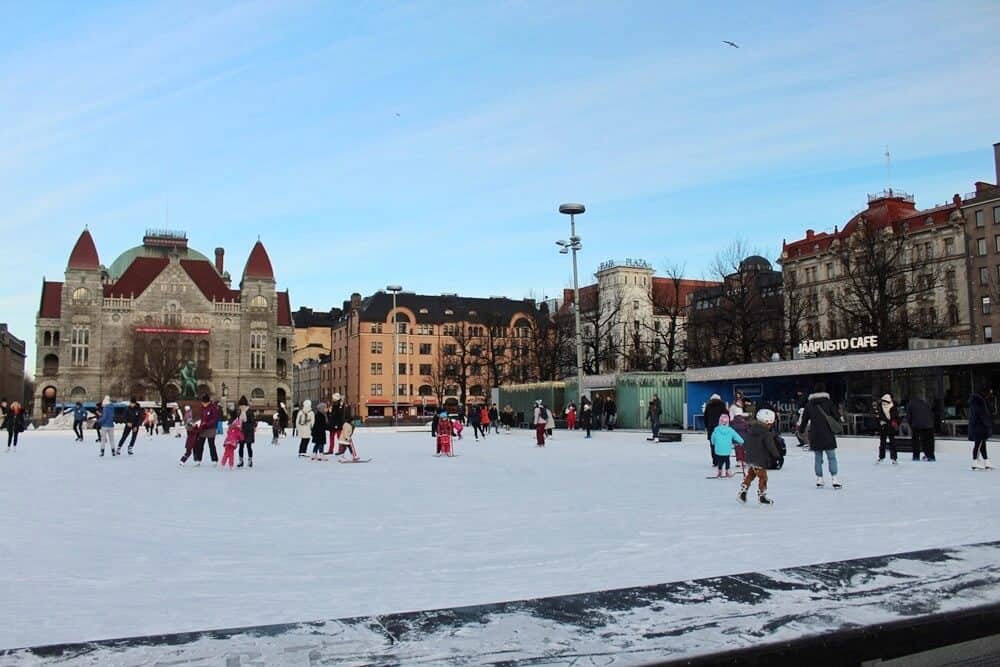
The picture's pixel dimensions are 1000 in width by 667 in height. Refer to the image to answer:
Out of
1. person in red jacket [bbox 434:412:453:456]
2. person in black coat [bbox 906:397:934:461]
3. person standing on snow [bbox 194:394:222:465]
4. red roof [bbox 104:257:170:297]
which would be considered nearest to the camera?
person in black coat [bbox 906:397:934:461]

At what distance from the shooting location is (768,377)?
32625 mm

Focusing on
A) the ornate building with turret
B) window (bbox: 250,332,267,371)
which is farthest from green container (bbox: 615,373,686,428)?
window (bbox: 250,332,267,371)

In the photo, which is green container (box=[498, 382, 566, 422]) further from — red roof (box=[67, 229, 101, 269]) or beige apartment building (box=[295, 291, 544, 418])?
red roof (box=[67, 229, 101, 269])

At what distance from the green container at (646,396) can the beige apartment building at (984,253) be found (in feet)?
112

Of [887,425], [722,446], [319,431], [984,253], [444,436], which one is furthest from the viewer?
[984,253]

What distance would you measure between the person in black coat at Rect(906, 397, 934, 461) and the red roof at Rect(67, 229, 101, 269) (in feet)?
342

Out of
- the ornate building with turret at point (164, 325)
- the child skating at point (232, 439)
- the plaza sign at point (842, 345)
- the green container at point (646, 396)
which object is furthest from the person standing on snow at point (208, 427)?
the ornate building with turret at point (164, 325)

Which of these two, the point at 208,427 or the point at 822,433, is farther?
the point at 208,427

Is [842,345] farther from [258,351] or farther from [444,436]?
[258,351]

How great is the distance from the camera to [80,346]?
98750 millimetres

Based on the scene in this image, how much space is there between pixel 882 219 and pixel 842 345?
4298cm

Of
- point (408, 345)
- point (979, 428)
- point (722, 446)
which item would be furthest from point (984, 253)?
point (408, 345)

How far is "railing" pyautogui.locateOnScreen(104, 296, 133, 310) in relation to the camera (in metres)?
101

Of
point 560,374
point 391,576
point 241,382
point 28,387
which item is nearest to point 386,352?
point 241,382
